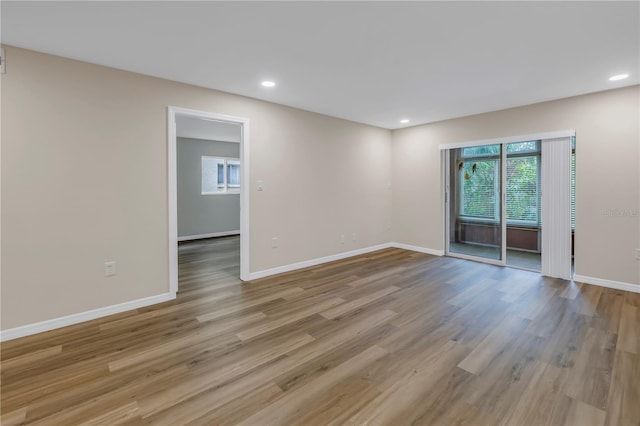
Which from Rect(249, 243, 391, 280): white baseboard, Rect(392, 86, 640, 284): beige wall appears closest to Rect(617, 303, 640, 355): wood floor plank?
Rect(392, 86, 640, 284): beige wall

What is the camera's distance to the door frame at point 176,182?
3449 mm

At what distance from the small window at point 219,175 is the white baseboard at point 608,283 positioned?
7.51m

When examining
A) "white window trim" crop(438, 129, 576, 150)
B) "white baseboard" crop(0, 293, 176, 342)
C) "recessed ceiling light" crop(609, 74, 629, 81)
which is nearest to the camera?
"white baseboard" crop(0, 293, 176, 342)

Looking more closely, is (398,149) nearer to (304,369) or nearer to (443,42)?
(443,42)

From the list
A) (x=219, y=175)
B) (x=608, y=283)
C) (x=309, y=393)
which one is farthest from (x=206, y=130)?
(x=608, y=283)

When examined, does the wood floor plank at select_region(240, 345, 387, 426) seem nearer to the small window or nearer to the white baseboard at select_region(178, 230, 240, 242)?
the white baseboard at select_region(178, 230, 240, 242)

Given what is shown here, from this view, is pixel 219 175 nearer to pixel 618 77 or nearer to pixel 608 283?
pixel 618 77

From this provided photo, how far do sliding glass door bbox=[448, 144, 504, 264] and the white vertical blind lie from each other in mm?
641

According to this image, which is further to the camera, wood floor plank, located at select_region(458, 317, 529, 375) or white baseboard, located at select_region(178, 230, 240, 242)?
white baseboard, located at select_region(178, 230, 240, 242)

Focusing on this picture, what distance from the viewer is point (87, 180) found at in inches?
116

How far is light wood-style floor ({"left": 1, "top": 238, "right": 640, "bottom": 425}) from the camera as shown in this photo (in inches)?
68.6

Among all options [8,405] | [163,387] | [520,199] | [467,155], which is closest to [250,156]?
[163,387]

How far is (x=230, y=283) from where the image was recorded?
13.4 feet

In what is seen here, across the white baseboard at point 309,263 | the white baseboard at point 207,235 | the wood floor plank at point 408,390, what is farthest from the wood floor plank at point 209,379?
the white baseboard at point 207,235
